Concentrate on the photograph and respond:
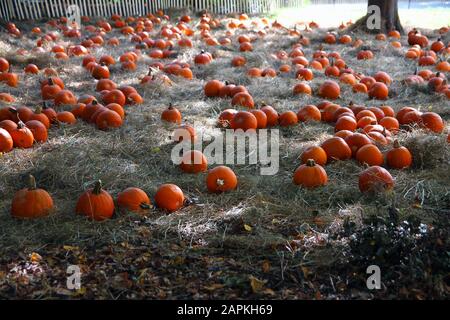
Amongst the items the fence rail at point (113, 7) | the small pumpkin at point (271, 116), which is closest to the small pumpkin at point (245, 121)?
the small pumpkin at point (271, 116)

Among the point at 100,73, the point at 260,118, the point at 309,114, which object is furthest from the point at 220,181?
the point at 100,73

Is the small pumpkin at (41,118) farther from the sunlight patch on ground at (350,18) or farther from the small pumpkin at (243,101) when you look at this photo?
the sunlight patch on ground at (350,18)

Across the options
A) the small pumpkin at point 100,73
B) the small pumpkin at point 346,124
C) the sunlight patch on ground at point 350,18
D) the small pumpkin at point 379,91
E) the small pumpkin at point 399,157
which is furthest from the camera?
the sunlight patch on ground at point 350,18

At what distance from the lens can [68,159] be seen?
4.95m

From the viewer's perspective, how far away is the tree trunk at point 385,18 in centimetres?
1273

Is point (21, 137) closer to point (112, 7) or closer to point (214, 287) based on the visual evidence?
point (214, 287)

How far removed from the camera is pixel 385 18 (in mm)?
12859

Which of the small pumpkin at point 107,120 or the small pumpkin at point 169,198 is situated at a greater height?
the small pumpkin at point 107,120

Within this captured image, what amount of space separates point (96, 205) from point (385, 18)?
10864 millimetres

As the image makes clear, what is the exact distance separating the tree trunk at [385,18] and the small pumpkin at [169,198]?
1010 cm

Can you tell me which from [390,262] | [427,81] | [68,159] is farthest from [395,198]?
[427,81]

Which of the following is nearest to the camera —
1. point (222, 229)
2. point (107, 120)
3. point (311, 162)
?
point (222, 229)
